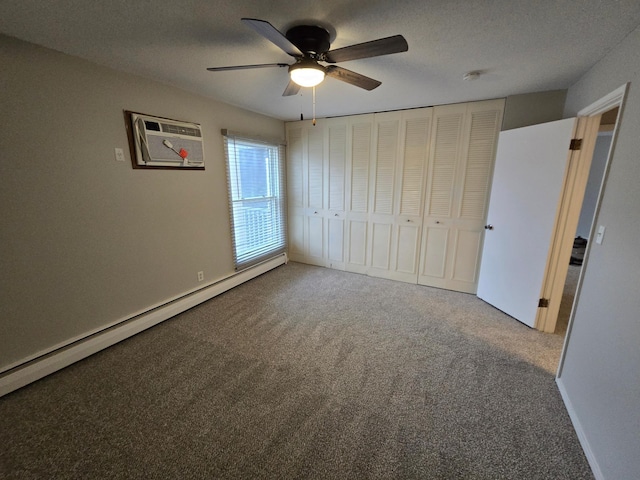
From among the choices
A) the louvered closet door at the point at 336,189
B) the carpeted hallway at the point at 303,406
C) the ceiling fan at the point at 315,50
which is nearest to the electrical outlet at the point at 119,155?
the ceiling fan at the point at 315,50

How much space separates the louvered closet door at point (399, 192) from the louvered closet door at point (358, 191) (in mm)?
129

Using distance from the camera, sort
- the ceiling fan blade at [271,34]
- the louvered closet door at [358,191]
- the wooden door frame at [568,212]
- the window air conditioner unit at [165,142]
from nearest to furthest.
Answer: the ceiling fan blade at [271,34]
the wooden door frame at [568,212]
the window air conditioner unit at [165,142]
the louvered closet door at [358,191]

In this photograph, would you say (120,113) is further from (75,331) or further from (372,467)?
(372,467)

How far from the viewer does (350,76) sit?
70.0 inches

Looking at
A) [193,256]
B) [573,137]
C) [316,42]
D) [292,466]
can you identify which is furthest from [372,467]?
[573,137]

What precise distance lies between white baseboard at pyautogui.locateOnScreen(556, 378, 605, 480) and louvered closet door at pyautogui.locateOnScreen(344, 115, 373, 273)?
252 centimetres

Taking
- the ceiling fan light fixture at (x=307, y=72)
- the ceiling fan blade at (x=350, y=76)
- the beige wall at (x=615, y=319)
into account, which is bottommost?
the beige wall at (x=615, y=319)

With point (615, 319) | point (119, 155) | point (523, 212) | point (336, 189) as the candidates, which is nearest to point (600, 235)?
point (615, 319)

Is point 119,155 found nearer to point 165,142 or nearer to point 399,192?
point 165,142

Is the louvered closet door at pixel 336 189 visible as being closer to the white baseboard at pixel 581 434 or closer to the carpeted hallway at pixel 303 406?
the carpeted hallway at pixel 303 406

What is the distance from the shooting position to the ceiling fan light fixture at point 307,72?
5.19 ft

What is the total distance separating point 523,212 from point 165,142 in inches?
142

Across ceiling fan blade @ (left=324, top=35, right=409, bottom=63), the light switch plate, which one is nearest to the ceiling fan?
ceiling fan blade @ (left=324, top=35, right=409, bottom=63)

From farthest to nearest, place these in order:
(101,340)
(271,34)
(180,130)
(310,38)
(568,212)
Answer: (180,130) → (568,212) → (101,340) → (310,38) → (271,34)
